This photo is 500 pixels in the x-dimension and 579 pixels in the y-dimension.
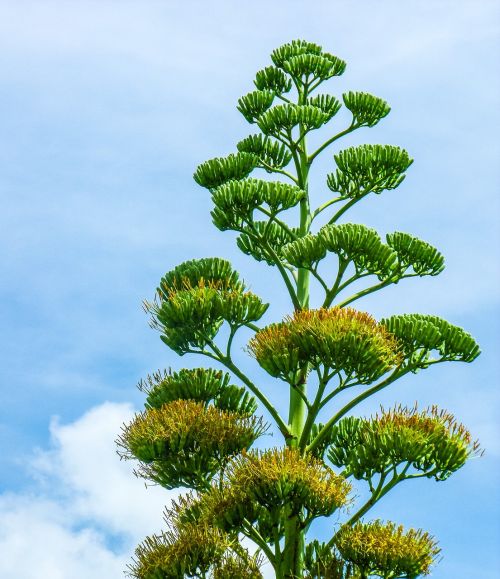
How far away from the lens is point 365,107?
1235cm

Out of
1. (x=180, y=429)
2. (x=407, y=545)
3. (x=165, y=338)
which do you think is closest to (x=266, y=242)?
(x=165, y=338)

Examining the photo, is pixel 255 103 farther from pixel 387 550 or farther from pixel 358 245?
pixel 387 550

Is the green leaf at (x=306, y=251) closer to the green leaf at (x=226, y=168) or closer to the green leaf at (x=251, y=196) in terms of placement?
the green leaf at (x=251, y=196)

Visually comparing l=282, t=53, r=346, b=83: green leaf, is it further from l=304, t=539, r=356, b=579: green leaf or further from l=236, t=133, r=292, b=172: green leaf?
l=304, t=539, r=356, b=579: green leaf

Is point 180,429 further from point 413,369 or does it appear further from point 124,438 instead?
point 413,369

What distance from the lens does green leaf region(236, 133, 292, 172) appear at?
1224 cm

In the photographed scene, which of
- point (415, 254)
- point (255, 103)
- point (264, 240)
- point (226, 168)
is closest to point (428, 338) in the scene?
point (415, 254)

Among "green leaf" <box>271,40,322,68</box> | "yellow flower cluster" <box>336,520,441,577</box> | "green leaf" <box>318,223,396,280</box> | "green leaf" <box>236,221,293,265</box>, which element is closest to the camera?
"yellow flower cluster" <box>336,520,441,577</box>

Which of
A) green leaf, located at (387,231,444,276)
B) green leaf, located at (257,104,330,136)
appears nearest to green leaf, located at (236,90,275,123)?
green leaf, located at (257,104,330,136)

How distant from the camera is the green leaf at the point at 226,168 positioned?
37.6 feet

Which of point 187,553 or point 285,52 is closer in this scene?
point 187,553

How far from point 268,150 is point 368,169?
4.35 ft

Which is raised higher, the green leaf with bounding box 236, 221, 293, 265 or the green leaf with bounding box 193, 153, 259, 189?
the green leaf with bounding box 193, 153, 259, 189

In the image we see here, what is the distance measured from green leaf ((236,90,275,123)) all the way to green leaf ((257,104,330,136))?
28 cm
